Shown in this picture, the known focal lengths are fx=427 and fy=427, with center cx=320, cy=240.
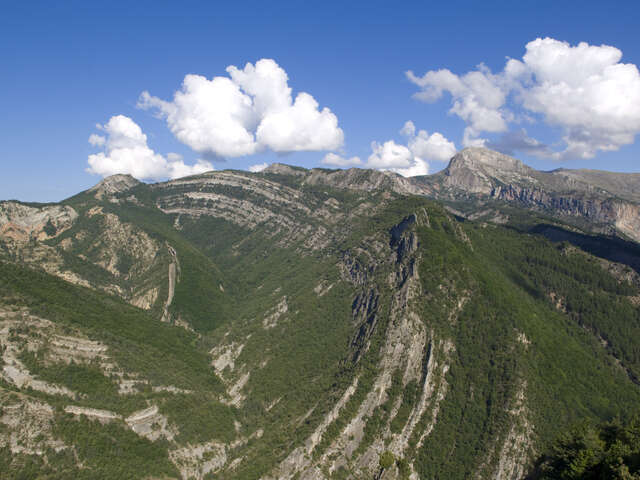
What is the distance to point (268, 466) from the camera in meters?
168

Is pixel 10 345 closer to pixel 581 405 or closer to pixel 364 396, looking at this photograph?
pixel 364 396

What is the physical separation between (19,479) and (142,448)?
137 feet

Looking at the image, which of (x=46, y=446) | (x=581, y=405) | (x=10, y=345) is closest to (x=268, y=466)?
(x=46, y=446)

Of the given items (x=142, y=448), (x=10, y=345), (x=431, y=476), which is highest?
(x=10, y=345)

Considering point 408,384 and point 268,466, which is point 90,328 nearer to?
point 268,466

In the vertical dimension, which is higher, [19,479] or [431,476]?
[19,479]

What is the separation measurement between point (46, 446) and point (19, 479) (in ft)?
39.4

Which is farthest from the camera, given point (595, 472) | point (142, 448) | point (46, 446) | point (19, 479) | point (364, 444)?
point (364, 444)

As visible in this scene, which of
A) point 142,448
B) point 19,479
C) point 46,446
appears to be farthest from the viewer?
point 142,448

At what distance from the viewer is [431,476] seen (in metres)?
168

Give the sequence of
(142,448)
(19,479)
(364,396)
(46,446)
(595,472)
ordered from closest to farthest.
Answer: (595,472)
(19,479)
(46,446)
(142,448)
(364,396)

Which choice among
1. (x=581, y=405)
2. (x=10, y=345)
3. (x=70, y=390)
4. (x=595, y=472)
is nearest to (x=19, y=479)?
(x=70, y=390)

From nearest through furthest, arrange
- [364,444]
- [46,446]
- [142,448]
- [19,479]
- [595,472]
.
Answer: [595,472]
[19,479]
[46,446]
[142,448]
[364,444]

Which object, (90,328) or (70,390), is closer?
(70,390)
